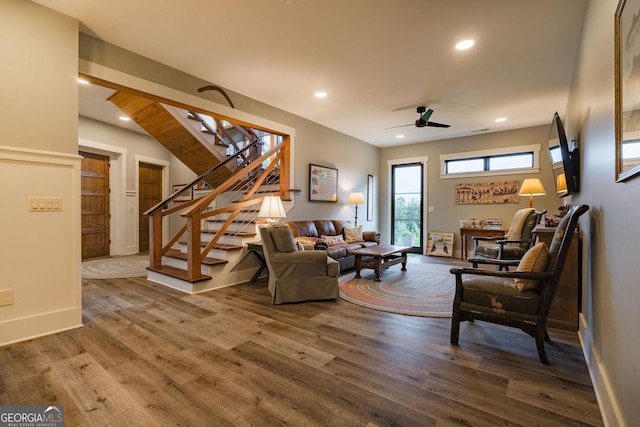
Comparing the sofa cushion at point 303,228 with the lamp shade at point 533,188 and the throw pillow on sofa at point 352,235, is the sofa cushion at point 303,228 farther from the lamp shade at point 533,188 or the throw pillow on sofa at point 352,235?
the lamp shade at point 533,188

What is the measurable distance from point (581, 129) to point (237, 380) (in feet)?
12.0

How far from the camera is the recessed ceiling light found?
9.72ft

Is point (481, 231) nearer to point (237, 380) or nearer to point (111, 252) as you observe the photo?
point (237, 380)

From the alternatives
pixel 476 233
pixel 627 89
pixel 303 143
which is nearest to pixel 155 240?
pixel 303 143

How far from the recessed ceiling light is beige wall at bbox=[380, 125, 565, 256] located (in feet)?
12.7

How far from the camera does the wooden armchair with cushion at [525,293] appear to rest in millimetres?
2064

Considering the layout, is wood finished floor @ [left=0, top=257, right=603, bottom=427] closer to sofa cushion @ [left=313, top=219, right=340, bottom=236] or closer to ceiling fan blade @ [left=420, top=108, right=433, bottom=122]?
sofa cushion @ [left=313, top=219, right=340, bottom=236]

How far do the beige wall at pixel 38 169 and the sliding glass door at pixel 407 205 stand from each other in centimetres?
648

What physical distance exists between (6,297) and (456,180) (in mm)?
7263

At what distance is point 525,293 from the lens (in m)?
2.19

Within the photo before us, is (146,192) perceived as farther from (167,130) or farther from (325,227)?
(325,227)

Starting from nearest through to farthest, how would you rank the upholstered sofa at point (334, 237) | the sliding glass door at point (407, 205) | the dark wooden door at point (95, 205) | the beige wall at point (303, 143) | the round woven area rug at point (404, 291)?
the beige wall at point (303, 143) < the round woven area rug at point (404, 291) < the upholstered sofa at point (334, 237) < the dark wooden door at point (95, 205) < the sliding glass door at point (407, 205)

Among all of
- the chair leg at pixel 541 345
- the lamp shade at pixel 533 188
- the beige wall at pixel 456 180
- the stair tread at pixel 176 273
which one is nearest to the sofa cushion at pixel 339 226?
the beige wall at pixel 456 180

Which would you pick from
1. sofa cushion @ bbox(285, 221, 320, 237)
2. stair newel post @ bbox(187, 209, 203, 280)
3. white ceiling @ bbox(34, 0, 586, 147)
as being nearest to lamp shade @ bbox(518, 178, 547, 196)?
white ceiling @ bbox(34, 0, 586, 147)
